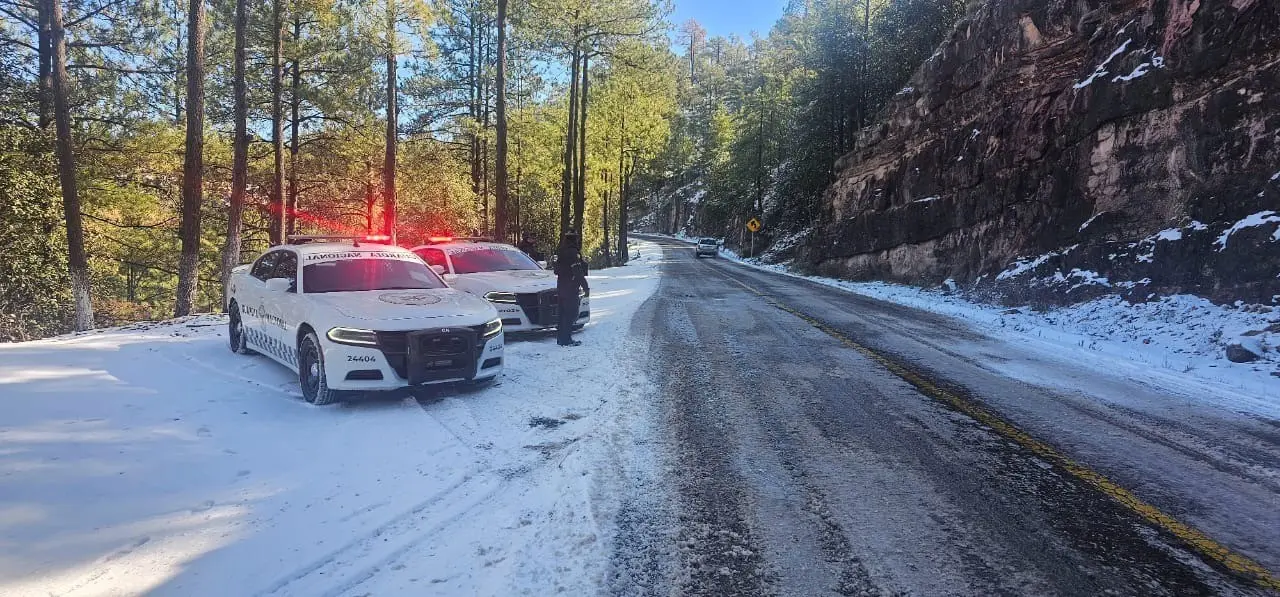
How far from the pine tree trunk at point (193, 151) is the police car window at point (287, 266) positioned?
8.09m

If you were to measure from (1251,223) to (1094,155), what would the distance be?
5.05m

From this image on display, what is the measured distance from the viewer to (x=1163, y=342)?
9656mm

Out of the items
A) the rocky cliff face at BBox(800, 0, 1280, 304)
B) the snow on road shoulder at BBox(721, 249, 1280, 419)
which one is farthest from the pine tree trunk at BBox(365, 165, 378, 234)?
the snow on road shoulder at BBox(721, 249, 1280, 419)

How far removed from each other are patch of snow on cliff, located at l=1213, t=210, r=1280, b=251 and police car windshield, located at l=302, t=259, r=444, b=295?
12776mm

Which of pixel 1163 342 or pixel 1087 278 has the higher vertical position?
pixel 1087 278

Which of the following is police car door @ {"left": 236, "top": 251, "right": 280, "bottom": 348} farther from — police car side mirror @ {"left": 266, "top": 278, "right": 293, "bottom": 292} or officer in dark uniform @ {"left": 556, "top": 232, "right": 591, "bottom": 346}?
officer in dark uniform @ {"left": 556, "top": 232, "right": 591, "bottom": 346}

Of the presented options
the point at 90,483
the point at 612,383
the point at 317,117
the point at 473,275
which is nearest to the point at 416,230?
the point at 317,117

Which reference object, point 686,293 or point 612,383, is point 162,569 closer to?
point 612,383

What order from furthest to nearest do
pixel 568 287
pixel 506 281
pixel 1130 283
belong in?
pixel 1130 283 < pixel 506 281 < pixel 568 287

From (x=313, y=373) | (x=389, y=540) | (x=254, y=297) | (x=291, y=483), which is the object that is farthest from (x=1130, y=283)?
(x=254, y=297)

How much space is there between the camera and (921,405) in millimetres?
6090

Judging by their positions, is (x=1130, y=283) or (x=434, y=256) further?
(x=1130, y=283)

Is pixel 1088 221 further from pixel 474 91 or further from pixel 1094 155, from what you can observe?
pixel 474 91

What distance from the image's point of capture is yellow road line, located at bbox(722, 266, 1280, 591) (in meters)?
3.08
